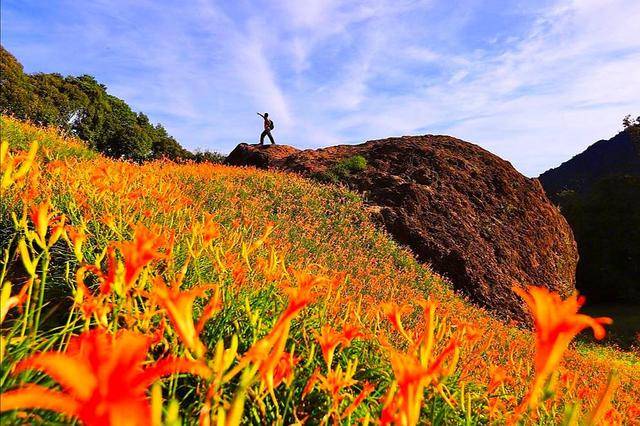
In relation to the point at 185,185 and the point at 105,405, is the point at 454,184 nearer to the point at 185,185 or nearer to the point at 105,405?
the point at 185,185

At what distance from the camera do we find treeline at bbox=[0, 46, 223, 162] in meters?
21.6

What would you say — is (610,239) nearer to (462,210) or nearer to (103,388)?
(462,210)

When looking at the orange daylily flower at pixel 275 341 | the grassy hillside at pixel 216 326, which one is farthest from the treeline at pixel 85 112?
the orange daylily flower at pixel 275 341

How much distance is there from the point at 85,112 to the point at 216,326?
2882 cm

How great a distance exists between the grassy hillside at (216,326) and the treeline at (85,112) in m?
15.4

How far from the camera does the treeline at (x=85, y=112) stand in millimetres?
21625

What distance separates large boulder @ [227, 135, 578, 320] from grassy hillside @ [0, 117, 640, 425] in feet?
4.70

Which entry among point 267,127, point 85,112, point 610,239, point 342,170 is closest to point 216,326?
point 342,170

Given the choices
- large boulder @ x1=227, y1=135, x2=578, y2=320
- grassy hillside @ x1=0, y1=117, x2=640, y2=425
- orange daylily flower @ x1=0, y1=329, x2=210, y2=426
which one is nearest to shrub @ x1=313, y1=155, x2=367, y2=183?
large boulder @ x1=227, y1=135, x2=578, y2=320

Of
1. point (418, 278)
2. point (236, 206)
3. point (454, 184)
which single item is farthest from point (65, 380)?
point (454, 184)

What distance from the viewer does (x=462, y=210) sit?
11766 mm

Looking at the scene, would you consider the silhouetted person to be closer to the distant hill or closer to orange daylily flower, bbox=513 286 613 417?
the distant hill

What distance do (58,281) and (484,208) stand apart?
1108cm

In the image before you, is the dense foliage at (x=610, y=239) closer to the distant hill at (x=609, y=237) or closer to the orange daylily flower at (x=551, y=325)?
the distant hill at (x=609, y=237)
